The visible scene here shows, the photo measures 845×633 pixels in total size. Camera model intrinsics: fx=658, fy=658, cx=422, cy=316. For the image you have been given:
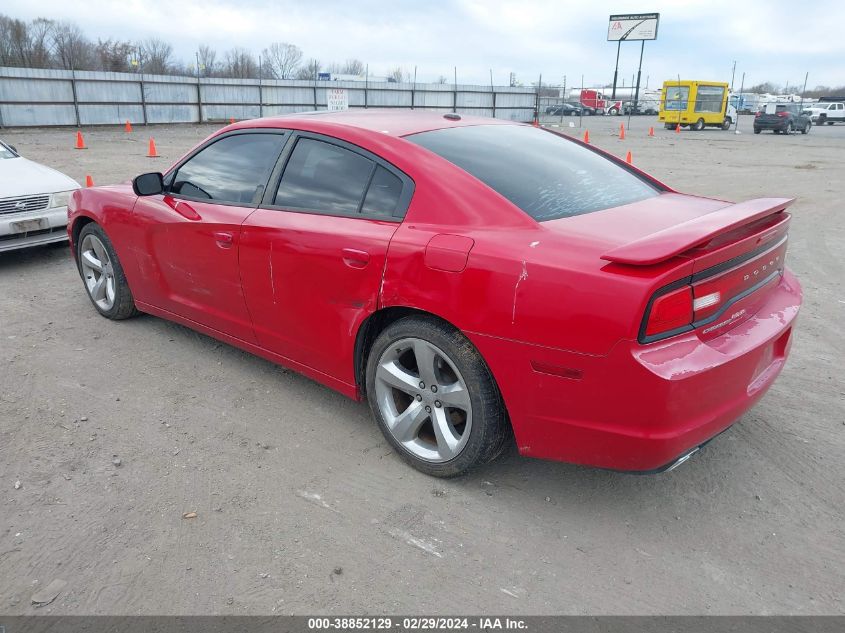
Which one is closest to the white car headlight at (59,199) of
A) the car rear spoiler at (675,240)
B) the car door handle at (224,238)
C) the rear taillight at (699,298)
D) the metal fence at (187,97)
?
the car door handle at (224,238)

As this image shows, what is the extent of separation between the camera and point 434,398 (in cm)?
292

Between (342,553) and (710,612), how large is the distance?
133 centimetres

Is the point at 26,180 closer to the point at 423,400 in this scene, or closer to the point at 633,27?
the point at 423,400

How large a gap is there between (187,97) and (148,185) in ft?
A: 95.5

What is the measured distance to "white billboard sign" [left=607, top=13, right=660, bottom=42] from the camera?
173ft

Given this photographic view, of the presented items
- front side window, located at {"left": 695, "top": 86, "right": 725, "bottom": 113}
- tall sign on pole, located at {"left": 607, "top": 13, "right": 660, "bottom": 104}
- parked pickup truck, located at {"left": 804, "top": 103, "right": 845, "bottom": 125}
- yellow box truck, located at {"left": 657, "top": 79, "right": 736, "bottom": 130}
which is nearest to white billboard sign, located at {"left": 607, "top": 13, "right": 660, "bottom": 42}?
tall sign on pole, located at {"left": 607, "top": 13, "right": 660, "bottom": 104}

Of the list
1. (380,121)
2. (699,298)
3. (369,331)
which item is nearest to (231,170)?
(380,121)

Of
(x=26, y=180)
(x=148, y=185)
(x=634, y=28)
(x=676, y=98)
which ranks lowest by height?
(x=26, y=180)

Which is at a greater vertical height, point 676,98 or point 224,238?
point 676,98

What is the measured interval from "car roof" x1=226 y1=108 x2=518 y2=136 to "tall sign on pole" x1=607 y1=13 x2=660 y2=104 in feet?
184

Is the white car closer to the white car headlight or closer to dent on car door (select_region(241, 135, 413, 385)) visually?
the white car headlight

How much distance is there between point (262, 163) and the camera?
3.67 m

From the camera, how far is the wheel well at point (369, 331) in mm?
3004
